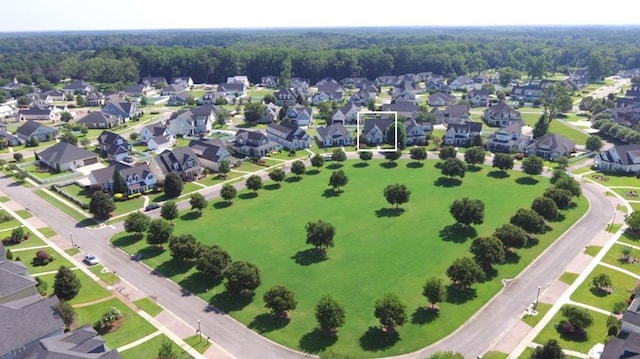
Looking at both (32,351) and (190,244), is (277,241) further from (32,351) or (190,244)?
(32,351)

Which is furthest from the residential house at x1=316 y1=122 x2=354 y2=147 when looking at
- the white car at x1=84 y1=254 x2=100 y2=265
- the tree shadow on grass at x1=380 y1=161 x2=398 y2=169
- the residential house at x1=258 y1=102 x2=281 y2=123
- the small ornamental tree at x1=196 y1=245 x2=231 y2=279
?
the white car at x1=84 y1=254 x2=100 y2=265

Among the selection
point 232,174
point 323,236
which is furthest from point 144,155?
point 323,236

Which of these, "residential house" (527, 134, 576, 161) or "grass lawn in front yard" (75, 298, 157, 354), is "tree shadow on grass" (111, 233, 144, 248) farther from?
"residential house" (527, 134, 576, 161)

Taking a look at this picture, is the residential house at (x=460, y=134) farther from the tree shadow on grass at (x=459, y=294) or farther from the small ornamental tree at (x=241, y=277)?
the small ornamental tree at (x=241, y=277)

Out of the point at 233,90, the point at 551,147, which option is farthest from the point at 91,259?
the point at 233,90

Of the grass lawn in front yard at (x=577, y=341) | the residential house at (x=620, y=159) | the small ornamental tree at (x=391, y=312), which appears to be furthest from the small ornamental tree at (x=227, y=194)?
the residential house at (x=620, y=159)
